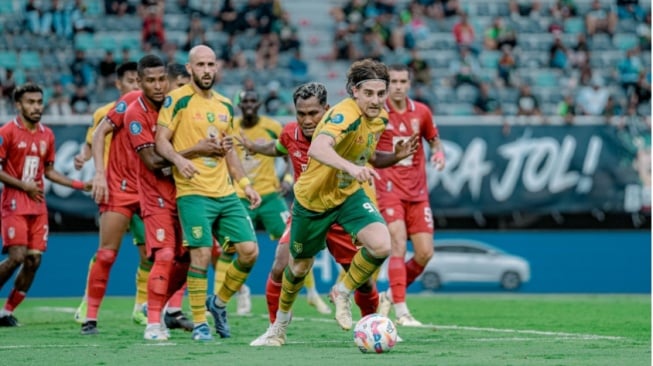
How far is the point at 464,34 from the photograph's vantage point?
2720 centimetres

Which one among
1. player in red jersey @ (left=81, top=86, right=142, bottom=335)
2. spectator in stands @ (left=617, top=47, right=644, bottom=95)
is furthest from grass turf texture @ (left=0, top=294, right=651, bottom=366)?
spectator in stands @ (left=617, top=47, right=644, bottom=95)

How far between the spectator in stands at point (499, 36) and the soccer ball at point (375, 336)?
1868cm

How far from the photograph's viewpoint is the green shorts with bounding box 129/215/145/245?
12586mm

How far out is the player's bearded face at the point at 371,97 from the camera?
921 centimetres

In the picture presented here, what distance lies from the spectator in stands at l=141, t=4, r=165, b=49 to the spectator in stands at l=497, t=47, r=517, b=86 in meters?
6.83

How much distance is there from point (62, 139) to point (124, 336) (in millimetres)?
10353

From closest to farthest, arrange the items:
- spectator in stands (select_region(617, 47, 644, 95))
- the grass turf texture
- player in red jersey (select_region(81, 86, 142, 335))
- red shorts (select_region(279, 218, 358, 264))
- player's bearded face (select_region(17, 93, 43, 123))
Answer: the grass turf texture, red shorts (select_region(279, 218, 358, 264)), player in red jersey (select_region(81, 86, 142, 335)), player's bearded face (select_region(17, 93, 43, 123)), spectator in stands (select_region(617, 47, 644, 95))

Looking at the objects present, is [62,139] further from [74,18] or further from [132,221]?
[132,221]

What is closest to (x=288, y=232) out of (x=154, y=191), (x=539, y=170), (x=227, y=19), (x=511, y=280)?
(x=154, y=191)

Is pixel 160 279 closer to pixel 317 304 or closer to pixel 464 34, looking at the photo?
pixel 317 304

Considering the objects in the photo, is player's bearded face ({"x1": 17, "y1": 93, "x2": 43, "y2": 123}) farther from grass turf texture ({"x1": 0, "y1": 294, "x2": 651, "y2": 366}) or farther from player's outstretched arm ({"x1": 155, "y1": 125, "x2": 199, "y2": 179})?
player's outstretched arm ({"x1": 155, "y1": 125, "x2": 199, "y2": 179})

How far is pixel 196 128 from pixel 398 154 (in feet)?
5.87

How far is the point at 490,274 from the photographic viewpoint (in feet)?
76.1

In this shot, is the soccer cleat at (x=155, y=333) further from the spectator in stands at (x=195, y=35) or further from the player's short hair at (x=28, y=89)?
the spectator in stands at (x=195, y=35)
